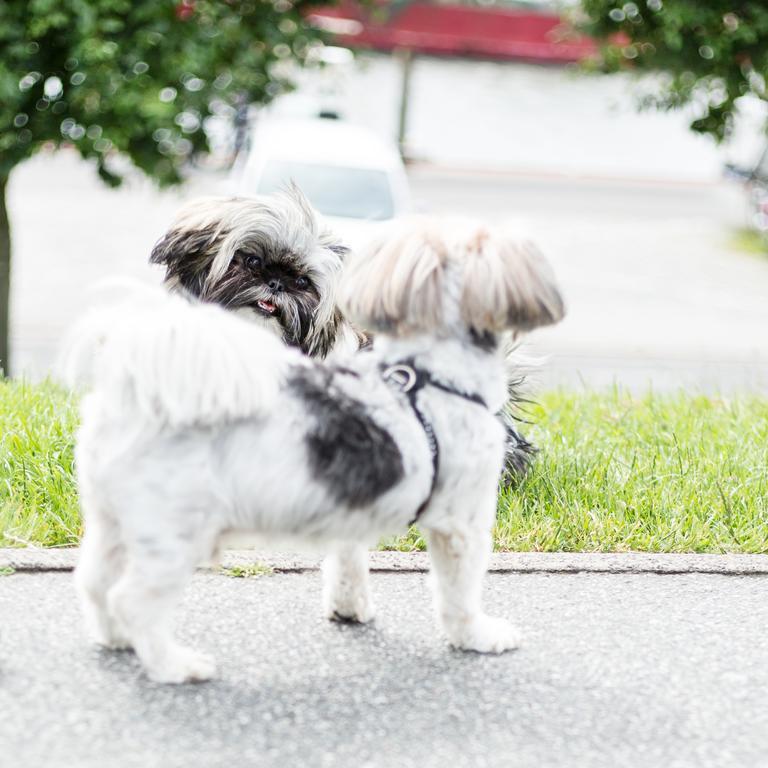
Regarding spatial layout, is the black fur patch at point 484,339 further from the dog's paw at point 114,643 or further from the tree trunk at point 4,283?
the tree trunk at point 4,283

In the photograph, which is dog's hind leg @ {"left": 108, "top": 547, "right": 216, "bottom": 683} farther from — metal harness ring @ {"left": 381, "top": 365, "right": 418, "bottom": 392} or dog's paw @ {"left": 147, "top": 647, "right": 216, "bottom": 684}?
metal harness ring @ {"left": 381, "top": 365, "right": 418, "bottom": 392}

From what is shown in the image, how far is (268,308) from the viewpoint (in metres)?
4.26

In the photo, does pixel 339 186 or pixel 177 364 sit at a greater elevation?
pixel 177 364

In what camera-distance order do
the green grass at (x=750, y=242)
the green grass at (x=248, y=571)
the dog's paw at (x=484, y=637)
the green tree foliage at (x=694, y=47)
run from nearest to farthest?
the dog's paw at (x=484, y=637) < the green grass at (x=248, y=571) < the green tree foliage at (x=694, y=47) < the green grass at (x=750, y=242)

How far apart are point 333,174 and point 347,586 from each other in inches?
280

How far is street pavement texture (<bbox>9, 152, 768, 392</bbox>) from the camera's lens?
Answer: 424 inches

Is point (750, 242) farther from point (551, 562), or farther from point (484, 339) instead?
point (484, 339)

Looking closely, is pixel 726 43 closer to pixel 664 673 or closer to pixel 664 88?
pixel 664 88

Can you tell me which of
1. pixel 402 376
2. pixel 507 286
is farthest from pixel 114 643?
pixel 507 286

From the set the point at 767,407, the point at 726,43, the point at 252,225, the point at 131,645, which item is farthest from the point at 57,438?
the point at 726,43

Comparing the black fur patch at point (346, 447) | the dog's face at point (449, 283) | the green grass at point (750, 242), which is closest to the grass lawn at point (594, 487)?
the black fur patch at point (346, 447)

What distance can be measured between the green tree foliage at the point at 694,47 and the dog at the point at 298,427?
4.55 metres

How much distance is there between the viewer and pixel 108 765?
2715 millimetres

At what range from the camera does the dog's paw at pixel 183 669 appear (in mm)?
3092
